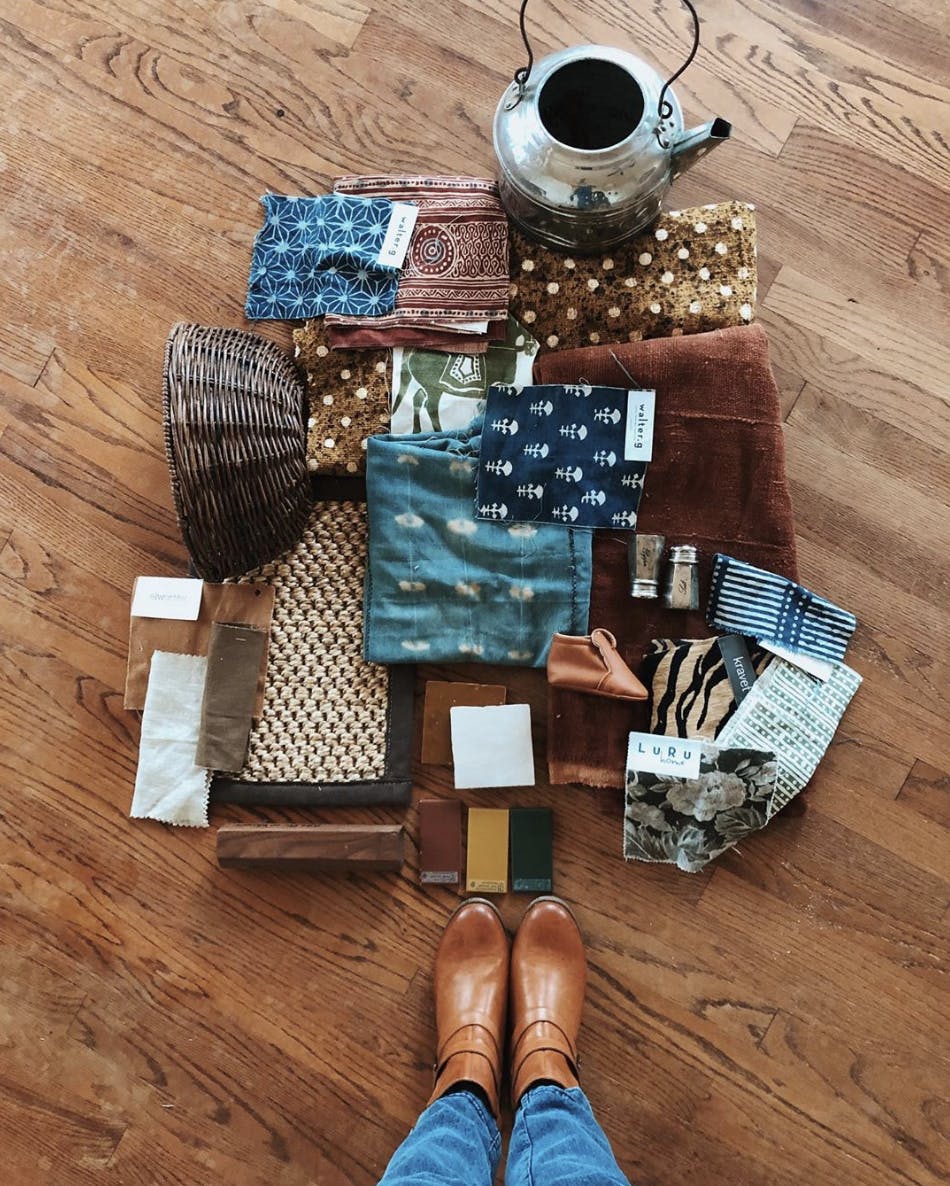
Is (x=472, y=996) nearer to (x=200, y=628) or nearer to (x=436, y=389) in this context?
(x=200, y=628)

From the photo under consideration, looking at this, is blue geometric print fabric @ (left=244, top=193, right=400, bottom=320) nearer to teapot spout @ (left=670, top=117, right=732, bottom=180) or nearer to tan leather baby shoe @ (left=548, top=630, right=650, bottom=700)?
teapot spout @ (left=670, top=117, right=732, bottom=180)

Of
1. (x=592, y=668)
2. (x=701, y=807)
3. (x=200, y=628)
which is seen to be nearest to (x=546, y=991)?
(x=701, y=807)

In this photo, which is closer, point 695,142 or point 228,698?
point 695,142

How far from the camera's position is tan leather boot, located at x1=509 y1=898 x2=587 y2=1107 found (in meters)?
1.37

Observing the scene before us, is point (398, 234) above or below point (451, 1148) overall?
above

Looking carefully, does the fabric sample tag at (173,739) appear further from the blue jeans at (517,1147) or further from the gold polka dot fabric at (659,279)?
the gold polka dot fabric at (659,279)

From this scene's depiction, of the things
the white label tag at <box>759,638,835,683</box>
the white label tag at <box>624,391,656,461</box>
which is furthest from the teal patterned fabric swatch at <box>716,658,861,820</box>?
the white label tag at <box>624,391,656,461</box>

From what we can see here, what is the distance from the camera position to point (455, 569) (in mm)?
1429

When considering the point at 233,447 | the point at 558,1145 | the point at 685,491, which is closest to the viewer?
the point at 558,1145

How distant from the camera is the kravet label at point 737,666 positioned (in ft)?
4.56

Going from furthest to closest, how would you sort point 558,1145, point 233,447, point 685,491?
point 685,491 → point 233,447 → point 558,1145

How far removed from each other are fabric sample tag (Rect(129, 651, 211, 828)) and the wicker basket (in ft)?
0.54

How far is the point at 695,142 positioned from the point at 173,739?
3.87 ft

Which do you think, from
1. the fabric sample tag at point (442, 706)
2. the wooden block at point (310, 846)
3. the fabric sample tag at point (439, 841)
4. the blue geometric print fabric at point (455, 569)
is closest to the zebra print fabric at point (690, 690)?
the blue geometric print fabric at point (455, 569)
